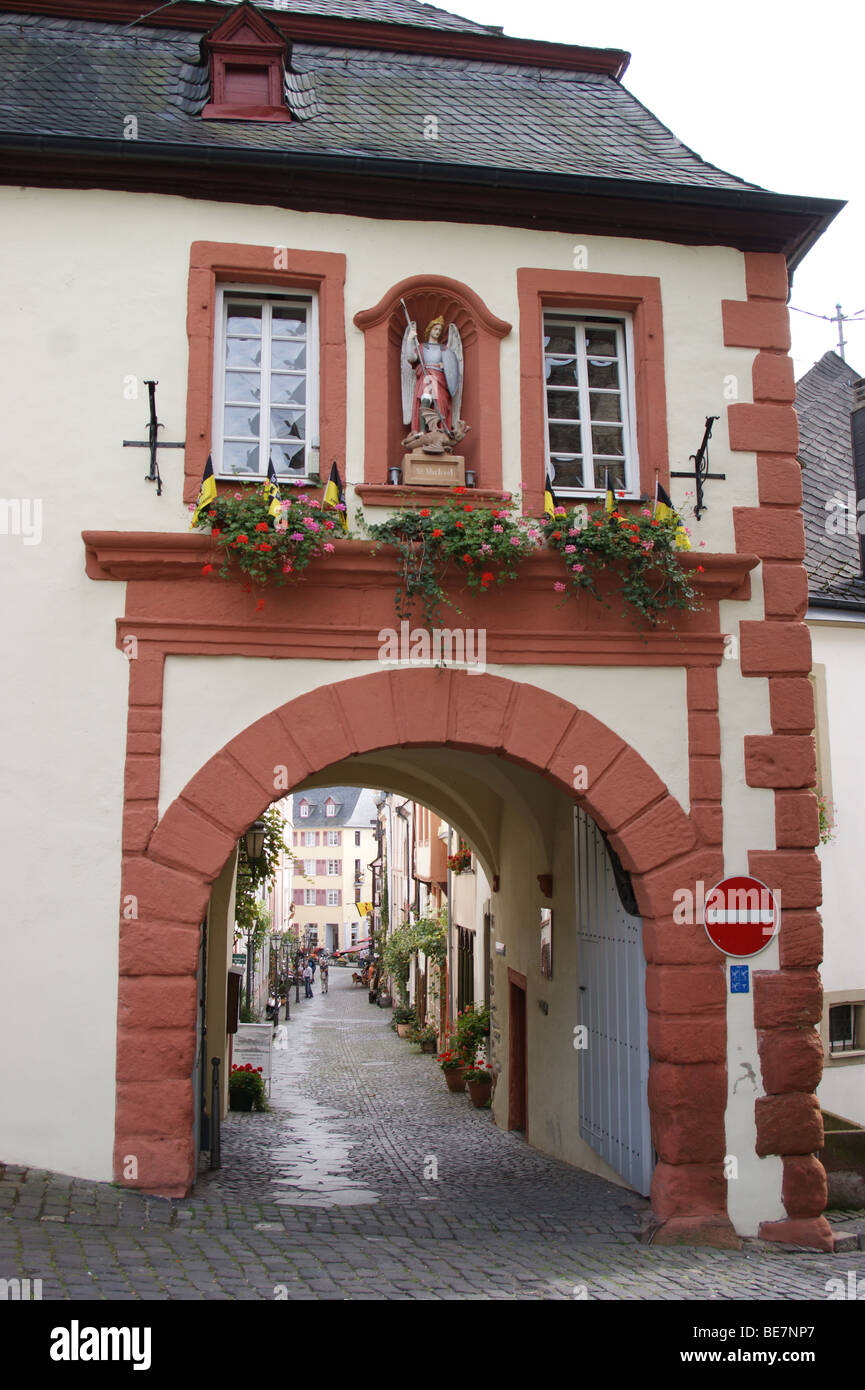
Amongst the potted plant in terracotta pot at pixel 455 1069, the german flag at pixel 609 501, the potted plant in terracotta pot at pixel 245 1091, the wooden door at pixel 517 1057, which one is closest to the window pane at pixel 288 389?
the german flag at pixel 609 501

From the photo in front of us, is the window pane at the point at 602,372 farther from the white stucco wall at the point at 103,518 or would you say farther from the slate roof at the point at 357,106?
the slate roof at the point at 357,106

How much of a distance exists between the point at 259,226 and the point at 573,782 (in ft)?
12.7

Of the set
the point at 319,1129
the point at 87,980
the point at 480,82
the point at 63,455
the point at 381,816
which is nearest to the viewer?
the point at 87,980

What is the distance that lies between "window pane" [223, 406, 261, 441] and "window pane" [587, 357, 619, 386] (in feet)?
7.14

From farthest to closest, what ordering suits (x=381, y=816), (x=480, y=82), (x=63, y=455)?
(x=381, y=816) → (x=480, y=82) → (x=63, y=455)

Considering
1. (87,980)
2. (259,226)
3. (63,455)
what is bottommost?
(87,980)

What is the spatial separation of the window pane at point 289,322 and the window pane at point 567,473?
1782mm

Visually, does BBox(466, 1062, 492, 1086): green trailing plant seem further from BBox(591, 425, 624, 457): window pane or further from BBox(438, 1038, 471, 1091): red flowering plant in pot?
BBox(591, 425, 624, 457): window pane

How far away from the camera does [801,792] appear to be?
752 cm

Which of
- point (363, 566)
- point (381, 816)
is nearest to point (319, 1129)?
point (363, 566)

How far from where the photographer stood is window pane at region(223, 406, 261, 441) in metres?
7.47

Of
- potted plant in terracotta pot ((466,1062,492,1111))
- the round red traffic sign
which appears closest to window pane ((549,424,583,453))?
the round red traffic sign

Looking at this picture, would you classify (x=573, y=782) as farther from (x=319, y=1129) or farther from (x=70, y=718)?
(x=319, y=1129)

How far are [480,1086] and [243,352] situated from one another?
10.5 meters
